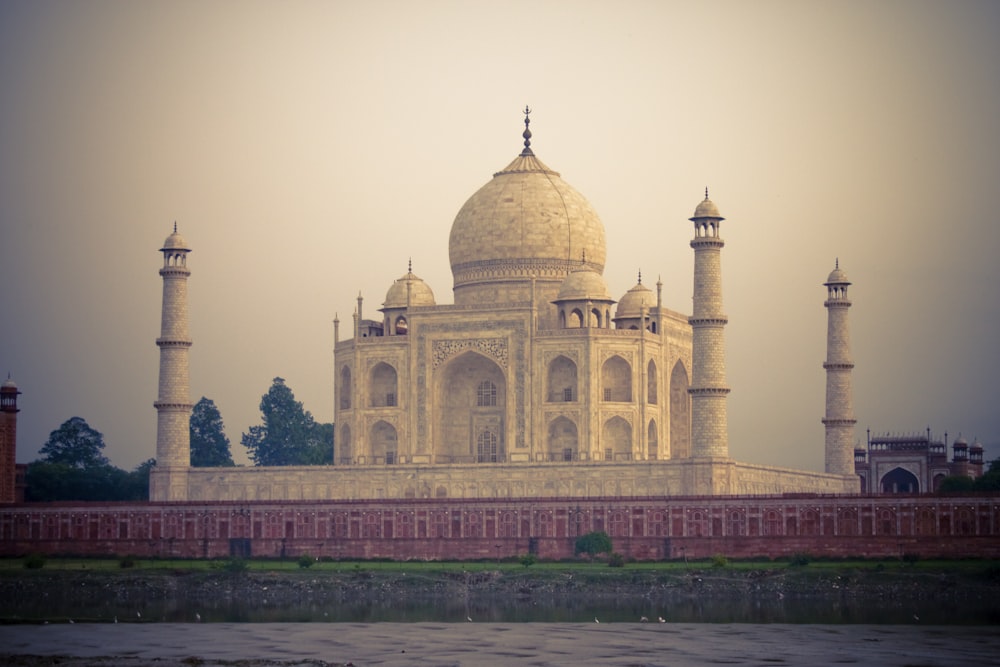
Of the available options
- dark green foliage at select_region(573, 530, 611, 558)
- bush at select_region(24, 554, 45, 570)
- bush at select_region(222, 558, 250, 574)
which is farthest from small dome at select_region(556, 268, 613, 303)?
bush at select_region(24, 554, 45, 570)

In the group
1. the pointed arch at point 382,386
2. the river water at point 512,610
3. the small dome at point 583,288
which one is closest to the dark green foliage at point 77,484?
the pointed arch at point 382,386

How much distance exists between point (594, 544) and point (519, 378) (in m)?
8.89

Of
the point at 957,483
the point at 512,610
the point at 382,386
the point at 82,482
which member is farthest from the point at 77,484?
the point at 957,483

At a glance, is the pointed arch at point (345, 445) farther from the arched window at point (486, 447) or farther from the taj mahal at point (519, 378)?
the arched window at point (486, 447)

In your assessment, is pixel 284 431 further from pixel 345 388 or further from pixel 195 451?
pixel 345 388

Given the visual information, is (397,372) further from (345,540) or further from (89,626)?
(89,626)

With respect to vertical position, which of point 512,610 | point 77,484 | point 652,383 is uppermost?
point 652,383

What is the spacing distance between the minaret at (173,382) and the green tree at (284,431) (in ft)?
53.5

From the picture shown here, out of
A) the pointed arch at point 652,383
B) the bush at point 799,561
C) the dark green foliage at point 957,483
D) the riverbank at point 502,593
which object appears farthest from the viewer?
the dark green foliage at point 957,483

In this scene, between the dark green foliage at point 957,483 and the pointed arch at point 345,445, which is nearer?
the pointed arch at point 345,445

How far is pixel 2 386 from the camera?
2447 inches

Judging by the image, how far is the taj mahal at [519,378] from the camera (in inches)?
2179

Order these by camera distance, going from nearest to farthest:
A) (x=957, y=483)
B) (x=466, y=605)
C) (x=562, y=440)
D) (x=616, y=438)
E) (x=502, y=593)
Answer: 1. (x=466, y=605)
2. (x=502, y=593)
3. (x=562, y=440)
4. (x=616, y=438)
5. (x=957, y=483)

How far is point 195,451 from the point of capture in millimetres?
72312
